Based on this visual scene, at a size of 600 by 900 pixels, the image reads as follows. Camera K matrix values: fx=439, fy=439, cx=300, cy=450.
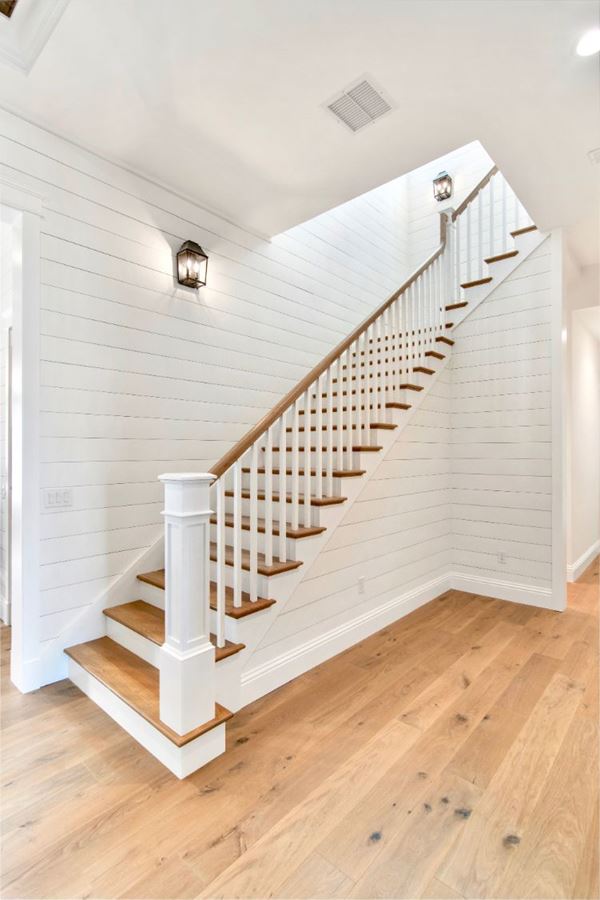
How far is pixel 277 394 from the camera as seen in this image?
12.2ft

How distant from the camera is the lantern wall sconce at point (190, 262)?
291 centimetres

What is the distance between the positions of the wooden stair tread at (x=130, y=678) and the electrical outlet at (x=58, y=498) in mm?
806

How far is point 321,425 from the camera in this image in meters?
2.79

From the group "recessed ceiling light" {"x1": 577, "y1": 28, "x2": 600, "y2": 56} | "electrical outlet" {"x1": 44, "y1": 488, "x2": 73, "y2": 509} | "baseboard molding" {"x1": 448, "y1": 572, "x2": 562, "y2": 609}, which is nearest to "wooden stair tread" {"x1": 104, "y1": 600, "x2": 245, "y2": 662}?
"electrical outlet" {"x1": 44, "y1": 488, "x2": 73, "y2": 509}

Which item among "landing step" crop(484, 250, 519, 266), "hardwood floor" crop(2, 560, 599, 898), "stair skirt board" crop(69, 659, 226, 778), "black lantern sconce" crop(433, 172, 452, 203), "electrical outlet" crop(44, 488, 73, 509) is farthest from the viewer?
"black lantern sconce" crop(433, 172, 452, 203)

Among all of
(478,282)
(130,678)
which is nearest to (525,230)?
(478,282)

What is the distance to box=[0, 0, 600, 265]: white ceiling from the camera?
1.78 m

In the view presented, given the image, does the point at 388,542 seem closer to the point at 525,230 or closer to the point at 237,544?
the point at 237,544

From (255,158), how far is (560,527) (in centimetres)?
Answer: 346

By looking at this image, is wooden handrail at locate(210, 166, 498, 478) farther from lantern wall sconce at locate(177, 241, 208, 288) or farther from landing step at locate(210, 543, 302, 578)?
lantern wall sconce at locate(177, 241, 208, 288)

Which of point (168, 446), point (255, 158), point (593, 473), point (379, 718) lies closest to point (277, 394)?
point (168, 446)

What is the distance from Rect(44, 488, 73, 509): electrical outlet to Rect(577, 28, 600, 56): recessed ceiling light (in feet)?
10.6

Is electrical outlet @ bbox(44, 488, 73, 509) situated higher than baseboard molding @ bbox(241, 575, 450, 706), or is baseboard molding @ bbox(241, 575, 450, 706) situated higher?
electrical outlet @ bbox(44, 488, 73, 509)

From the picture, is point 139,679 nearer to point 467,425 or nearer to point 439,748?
point 439,748
